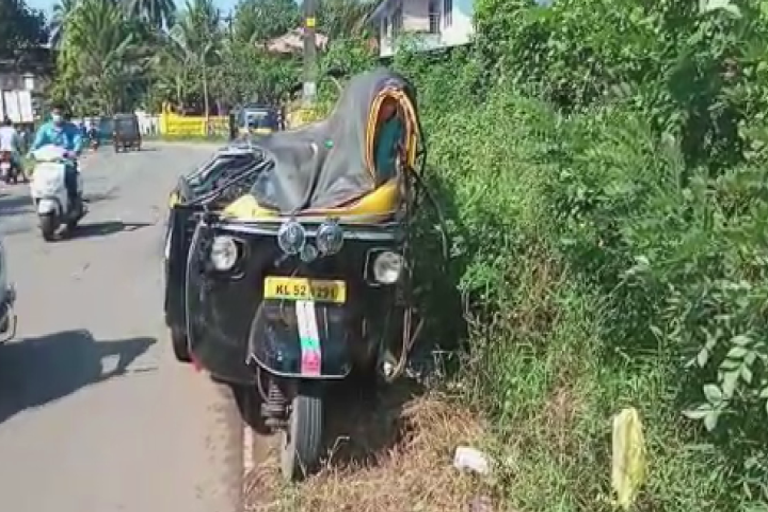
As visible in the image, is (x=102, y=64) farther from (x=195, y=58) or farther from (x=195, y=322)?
(x=195, y=322)

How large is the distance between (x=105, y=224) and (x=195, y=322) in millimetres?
10281

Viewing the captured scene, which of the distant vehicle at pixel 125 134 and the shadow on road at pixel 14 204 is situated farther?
the distant vehicle at pixel 125 134

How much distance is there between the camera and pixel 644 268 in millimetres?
3248

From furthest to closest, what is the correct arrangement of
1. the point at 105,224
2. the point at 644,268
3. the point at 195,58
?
1. the point at 195,58
2. the point at 105,224
3. the point at 644,268

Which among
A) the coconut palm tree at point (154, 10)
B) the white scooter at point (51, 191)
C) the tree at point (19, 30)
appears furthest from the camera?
the coconut palm tree at point (154, 10)

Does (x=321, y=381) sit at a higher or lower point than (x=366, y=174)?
lower

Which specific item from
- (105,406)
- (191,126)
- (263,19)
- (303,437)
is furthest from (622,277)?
(263,19)

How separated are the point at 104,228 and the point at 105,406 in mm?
8555

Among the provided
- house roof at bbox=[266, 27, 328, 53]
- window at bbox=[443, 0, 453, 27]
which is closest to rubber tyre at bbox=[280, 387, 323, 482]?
window at bbox=[443, 0, 453, 27]

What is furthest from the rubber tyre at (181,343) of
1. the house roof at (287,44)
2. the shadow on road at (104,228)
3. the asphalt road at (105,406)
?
the house roof at (287,44)

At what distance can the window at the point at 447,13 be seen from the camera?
109ft

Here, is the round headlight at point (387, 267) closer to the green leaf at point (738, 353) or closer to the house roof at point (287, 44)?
the green leaf at point (738, 353)

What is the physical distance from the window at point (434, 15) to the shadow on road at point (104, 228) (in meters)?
24.6

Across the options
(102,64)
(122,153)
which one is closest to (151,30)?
(102,64)
